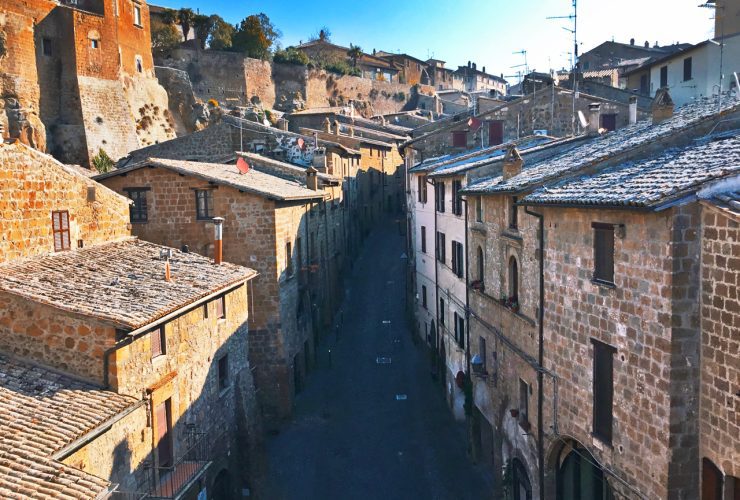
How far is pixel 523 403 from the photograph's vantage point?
1689cm

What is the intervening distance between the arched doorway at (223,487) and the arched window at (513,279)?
31.1 feet

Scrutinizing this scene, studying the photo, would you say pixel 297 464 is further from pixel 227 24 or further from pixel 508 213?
pixel 227 24

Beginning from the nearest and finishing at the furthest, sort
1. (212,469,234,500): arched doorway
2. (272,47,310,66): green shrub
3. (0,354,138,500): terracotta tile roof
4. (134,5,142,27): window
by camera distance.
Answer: (0,354,138,500): terracotta tile roof → (212,469,234,500): arched doorway → (134,5,142,27): window → (272,47,310,66): green shrub

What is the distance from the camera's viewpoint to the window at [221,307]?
18.6 meters

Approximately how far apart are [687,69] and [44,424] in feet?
113

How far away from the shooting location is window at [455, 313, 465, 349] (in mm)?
23875

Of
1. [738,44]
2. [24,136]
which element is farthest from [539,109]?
[24,136]

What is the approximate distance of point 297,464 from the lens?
838 inches

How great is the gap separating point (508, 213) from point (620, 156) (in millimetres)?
4073

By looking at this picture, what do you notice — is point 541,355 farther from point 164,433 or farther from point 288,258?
point 288,258

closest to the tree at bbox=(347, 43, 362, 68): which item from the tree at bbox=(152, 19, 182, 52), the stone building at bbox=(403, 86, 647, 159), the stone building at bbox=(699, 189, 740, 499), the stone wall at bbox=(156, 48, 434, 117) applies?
the stone wall at bbox=(156, 48, 434, 117)

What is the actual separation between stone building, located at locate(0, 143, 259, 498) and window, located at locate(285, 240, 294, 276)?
4882mm

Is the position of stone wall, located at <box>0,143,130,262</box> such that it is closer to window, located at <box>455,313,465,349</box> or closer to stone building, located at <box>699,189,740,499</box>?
window, located at <box>455,313,465,349</box>

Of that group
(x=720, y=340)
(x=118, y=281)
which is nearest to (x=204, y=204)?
(x=118, y=281)
